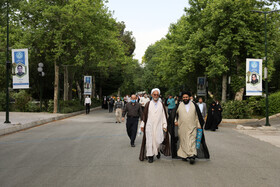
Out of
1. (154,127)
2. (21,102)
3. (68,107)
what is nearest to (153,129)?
(154,127)

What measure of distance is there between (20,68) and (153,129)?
1263 centimetres

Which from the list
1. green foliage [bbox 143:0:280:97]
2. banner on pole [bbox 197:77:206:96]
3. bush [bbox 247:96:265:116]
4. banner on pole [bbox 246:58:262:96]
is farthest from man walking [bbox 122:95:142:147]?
banner on pole [bbox 197:77:206:96]

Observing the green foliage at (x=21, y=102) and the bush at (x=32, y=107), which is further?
the green foliage at (x=21, y=102)

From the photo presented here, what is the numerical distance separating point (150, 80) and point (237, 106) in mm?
45797

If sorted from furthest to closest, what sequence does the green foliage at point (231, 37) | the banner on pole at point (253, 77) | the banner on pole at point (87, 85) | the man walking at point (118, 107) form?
the banner on pole at point (87, 85) < the green foliage at point (231, 37) < the man walking at point (118, 107) < the banner on pole at point (253, 77)

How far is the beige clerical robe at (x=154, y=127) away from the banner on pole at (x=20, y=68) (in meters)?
12.1

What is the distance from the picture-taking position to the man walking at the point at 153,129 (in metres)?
7.48

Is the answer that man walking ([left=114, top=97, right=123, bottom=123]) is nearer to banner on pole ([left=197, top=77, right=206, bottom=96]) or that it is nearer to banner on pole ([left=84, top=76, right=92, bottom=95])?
banner on pole ([left=197, top=77, right=206, bottom=96])

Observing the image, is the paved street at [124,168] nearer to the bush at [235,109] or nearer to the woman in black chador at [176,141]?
the woman in black chador at [176,141]

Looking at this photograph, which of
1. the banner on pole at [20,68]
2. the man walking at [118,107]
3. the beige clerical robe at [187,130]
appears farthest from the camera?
the man walking at [118,107]

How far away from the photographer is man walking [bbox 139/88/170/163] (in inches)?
295

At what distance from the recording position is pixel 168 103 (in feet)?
65.1

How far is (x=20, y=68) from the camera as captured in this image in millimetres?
17812

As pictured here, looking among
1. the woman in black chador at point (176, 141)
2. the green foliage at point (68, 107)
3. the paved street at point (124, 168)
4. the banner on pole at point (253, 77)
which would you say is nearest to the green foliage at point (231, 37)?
the banner on pole at point (253, 77)
